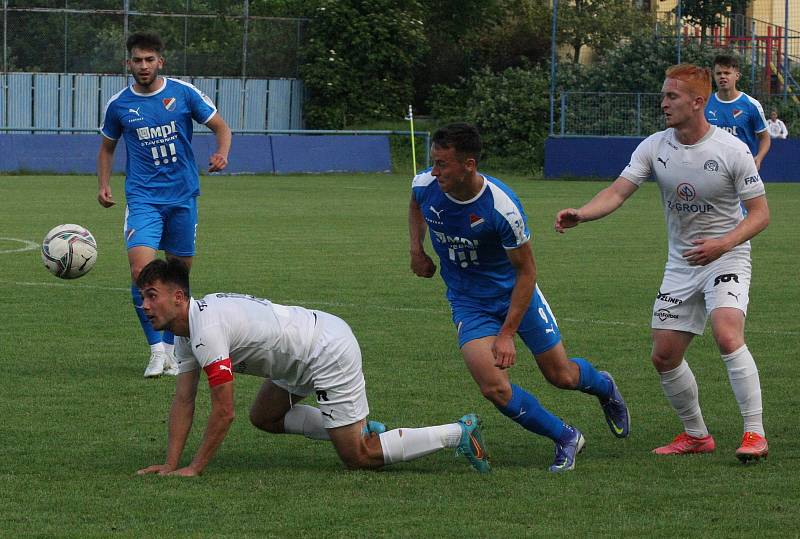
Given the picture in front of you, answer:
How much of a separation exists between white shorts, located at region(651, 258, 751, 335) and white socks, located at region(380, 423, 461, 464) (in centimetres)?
122

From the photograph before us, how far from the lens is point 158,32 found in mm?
41031

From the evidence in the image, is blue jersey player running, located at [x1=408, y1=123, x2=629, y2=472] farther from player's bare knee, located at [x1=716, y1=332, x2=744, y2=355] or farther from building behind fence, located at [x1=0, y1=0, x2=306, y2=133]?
building behind fence, located at [x1=0, y1=0, x2=306, y2=133]

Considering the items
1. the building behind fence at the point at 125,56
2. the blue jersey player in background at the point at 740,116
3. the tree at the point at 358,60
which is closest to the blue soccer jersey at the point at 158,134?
the blue jersey player in background at the point at 740,116

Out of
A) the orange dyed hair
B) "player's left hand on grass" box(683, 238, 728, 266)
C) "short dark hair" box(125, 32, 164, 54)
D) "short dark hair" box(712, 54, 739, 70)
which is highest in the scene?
"short dark hair" box(712, 54, 739, 70)

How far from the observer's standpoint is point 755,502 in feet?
19.0

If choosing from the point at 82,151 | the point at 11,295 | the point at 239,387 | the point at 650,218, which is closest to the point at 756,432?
the point at 239,387

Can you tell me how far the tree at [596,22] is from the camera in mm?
48000

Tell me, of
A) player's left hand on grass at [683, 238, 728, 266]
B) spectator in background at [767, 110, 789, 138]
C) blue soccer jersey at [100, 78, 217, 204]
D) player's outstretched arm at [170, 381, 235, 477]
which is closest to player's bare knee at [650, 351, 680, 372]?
player's left hand on grass at [683, 238, 728, 266]

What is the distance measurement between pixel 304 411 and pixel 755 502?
2173 mm

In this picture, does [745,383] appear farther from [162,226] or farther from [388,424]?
[162,226]

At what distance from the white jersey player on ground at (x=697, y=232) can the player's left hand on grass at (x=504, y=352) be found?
0.62 meters

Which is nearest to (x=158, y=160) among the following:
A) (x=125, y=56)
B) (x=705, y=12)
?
(x=125, y=56)

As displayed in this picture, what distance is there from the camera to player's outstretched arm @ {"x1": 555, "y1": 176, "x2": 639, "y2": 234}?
663cm

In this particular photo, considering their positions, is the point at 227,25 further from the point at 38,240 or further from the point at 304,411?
Result: the point at 304,411
